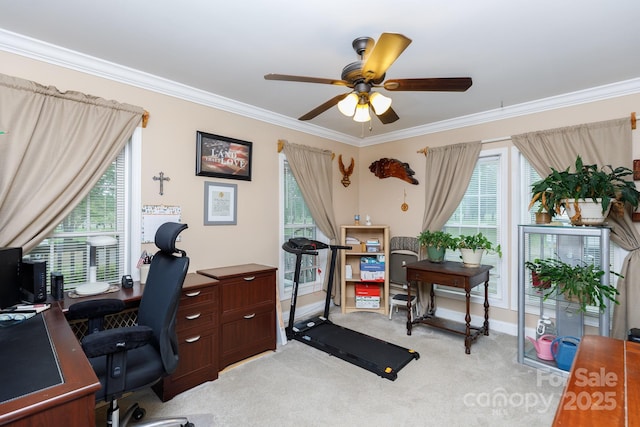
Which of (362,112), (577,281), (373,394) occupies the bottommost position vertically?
(373,394)

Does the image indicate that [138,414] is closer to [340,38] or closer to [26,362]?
[26,362]

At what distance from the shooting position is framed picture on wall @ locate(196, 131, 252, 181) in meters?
3.17

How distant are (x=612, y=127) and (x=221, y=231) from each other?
3.98 m

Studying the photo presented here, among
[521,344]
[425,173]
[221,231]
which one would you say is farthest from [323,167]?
[521,344]

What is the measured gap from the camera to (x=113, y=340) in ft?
5.00

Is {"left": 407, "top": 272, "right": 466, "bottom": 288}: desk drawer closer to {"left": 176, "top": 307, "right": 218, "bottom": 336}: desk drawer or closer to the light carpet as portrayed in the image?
the light carpet

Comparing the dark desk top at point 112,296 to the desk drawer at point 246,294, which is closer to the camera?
the dark desk top at point 112,296

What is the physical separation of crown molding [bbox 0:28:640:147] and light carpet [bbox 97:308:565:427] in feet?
8.47

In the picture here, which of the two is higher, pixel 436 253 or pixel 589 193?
pixel 589 193

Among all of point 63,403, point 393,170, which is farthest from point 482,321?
point 63,403

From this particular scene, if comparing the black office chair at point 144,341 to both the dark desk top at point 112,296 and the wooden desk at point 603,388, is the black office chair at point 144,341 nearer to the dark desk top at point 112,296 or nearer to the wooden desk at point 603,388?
the dark desk top at point 112,296

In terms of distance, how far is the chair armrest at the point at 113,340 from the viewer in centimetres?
148

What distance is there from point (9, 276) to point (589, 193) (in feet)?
14.0

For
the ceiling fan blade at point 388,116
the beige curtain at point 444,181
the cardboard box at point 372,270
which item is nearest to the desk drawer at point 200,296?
the ceiling fan blade at point 388,116
